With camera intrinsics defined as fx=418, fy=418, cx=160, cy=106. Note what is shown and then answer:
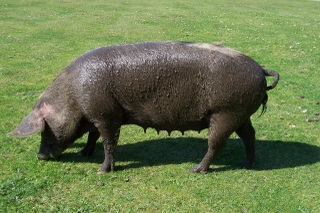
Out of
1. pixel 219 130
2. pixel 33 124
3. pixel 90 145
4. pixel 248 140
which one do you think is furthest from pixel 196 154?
pixel 33 124

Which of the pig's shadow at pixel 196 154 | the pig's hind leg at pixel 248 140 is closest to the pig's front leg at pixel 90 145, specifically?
the pig's shadow at pixel 196 154

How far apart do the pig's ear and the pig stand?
0.01m

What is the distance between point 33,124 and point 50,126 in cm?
23

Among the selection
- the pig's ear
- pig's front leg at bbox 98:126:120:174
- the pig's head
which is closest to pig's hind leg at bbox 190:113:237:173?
pig's front leg at bbox 98:126:120:174

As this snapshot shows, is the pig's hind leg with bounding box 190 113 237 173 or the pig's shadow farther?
the pig's shadow

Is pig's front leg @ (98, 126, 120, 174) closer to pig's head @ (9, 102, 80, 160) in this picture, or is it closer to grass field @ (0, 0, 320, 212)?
grass field @ (0, 0, 320, 212)

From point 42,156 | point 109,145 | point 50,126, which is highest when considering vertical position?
point 50,126

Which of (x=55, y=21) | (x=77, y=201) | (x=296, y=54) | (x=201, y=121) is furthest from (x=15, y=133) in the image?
(x=55, y=21)

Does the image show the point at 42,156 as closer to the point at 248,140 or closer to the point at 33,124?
the point at 33,124

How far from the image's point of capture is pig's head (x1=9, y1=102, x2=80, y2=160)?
5.78 m

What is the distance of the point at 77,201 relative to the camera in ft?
17.2

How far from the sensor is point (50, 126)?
5.87 metres

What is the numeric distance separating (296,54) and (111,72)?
28.9 ft

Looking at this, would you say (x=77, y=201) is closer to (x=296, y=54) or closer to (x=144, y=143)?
(x=144, y=143)
